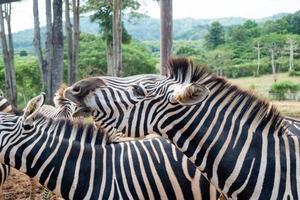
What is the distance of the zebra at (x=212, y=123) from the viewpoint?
3.14 metres

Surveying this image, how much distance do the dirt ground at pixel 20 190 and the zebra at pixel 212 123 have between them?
146 inches

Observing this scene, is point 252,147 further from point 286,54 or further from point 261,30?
point 261,30

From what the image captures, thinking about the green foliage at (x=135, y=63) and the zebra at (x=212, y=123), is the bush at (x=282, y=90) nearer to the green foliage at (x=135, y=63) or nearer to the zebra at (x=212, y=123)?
the green foliage at (x=135, y=63)

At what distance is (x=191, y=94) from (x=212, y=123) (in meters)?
0.31

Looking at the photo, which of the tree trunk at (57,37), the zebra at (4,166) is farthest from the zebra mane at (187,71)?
the tree trunk at (57,37)

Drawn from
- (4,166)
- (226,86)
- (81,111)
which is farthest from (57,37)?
(226,86)

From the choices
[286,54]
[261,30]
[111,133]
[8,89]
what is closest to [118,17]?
[8,89]

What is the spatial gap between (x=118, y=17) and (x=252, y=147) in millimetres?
15687

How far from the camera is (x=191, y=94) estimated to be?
10.3ft

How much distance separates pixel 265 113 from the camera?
3.29m

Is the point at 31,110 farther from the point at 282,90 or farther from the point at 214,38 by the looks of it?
the point at 214,38

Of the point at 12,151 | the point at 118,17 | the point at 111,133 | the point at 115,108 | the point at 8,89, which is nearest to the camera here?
the point at 115,108

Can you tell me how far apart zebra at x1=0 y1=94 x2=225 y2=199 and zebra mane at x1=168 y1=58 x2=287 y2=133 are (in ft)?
3.23

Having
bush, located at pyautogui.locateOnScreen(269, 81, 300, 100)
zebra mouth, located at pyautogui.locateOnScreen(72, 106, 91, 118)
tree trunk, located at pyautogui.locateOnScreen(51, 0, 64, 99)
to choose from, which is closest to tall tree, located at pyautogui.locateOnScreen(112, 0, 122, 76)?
tree trunk, located at pyautogui.locateOnScreen(51, 0, 64, 99)
